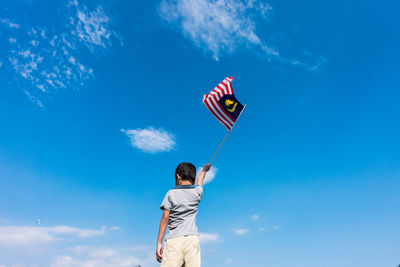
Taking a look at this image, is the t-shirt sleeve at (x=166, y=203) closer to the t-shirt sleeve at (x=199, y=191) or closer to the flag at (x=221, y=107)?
the t-shirt sleeve at (x=199, y=191)

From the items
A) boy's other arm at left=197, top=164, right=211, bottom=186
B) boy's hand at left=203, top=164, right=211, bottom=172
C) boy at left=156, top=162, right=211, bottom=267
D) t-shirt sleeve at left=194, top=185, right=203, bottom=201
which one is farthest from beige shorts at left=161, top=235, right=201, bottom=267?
boy's hand at left=203, top=164, right=211, bottom=172

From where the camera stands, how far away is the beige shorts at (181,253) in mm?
3904

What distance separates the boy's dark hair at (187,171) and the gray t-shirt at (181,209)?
0.18 m

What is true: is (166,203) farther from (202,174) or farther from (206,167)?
(206,167)

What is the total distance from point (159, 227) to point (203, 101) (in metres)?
4.50

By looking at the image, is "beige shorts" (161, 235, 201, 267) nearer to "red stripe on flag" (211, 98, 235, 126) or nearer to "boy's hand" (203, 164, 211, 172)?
"boy's hand" (203, 164, 211, 172)

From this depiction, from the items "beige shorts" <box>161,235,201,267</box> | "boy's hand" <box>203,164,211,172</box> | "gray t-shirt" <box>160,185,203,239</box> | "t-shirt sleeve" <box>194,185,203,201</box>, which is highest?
"boy's hand" <box>203,164,211,172</box>

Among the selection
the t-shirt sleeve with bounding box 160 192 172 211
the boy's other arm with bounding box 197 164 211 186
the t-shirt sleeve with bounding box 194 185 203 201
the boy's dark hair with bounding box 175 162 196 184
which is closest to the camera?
the t-shirt sleeve with bounding box 160 192 172 211

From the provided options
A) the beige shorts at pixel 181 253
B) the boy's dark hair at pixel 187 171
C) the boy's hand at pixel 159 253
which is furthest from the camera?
the boy's dark hair at pixel 187 171

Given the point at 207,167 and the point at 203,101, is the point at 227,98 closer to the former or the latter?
the point at 203,101

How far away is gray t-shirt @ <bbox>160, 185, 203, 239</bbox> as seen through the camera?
414 cm

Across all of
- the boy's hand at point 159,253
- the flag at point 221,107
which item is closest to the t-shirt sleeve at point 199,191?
the boy's hand at point 159,253

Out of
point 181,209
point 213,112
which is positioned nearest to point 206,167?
point 181,209

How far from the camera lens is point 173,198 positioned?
4.26 metres
